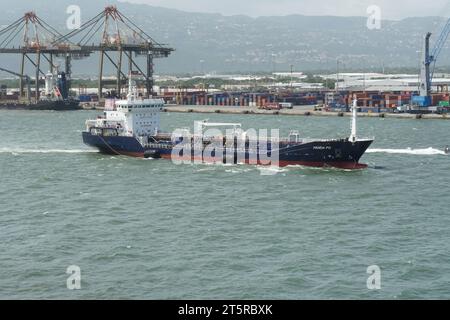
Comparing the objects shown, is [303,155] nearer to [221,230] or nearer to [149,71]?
[221,230]

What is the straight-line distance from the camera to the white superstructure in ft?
169

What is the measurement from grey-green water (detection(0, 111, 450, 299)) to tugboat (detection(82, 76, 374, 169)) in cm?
129


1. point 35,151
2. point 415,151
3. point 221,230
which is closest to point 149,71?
point 35,151

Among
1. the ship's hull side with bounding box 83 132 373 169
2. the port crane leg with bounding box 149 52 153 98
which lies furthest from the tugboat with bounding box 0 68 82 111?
the ship's hull side with bounding box 83 132 373 169

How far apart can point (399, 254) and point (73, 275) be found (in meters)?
10.2

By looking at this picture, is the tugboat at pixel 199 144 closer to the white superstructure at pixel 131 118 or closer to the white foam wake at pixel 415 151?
the white superstructure at pixel 131 118

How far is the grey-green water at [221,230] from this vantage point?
68.0 ft

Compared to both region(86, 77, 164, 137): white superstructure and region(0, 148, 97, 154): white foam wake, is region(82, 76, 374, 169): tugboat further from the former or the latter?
region(0, 148, 97, 154): white foam wake

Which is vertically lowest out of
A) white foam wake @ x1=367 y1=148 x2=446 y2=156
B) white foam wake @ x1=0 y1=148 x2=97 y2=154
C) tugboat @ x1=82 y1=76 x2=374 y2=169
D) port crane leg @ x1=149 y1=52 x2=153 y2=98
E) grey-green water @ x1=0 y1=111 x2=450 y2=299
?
grey-green water @ x1=0 y1=111 x2=450 y2=299

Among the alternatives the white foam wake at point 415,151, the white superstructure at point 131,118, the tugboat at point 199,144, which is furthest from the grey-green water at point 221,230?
the white superstructure at point 131,118

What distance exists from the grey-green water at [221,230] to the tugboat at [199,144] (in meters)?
1.29

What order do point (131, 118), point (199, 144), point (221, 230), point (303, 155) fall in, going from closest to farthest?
point (221, 230) < point (303, 155) < point (199, 144) < point (131, 118)

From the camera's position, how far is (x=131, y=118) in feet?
168

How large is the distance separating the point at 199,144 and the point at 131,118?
6453 millimetres
